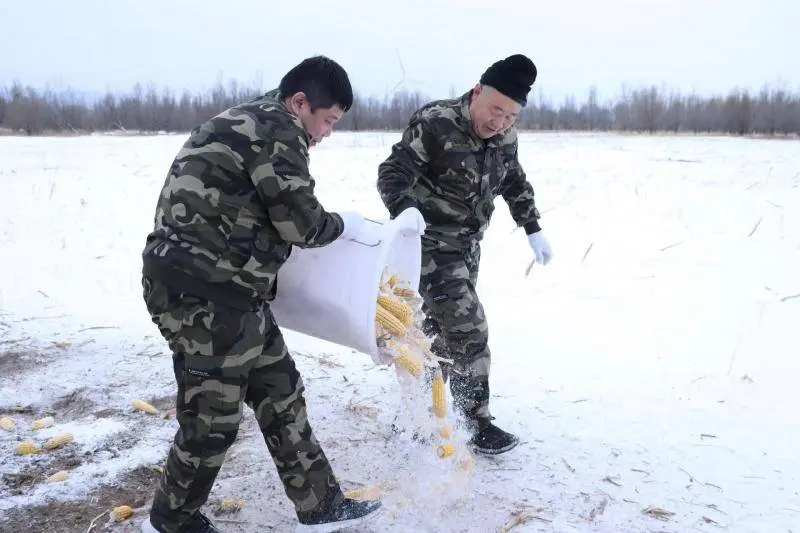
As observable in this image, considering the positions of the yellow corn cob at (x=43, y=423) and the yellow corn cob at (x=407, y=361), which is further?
the yellow corn cob at (x=43, y=423)

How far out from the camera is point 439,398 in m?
3.28

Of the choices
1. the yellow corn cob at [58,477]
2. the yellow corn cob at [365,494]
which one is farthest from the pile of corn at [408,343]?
the yellow corn cob at [58,477]

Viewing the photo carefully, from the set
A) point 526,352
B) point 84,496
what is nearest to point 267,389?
point 84,496

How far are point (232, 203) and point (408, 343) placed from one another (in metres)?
1.08

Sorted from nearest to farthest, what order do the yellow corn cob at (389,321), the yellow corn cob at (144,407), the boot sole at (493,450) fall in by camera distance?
the yellow corn cob at (389,321), the boot sole at (493,450), the yellow corn cob at (144,407)

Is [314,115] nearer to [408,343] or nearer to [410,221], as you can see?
[410,221]

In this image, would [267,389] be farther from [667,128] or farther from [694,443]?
[667,128]

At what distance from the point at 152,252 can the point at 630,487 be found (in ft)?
8.28

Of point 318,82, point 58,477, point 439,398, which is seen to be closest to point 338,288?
point 318,82

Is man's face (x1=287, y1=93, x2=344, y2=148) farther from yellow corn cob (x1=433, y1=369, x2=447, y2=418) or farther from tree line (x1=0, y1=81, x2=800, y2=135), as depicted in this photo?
tree line (x1=0, y1=81, x2=800, y2=135)

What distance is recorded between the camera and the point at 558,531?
293 cm

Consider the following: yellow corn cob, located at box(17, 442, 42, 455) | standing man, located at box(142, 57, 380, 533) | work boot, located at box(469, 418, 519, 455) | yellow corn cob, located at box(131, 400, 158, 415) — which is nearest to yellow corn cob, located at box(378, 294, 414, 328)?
standing man, located at box(142, 57, 380, 533)

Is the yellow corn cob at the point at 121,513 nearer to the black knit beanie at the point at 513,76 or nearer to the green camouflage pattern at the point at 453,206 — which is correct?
the green camouflage pattern at the point at 453,206

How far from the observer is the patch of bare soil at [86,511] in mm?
2822
